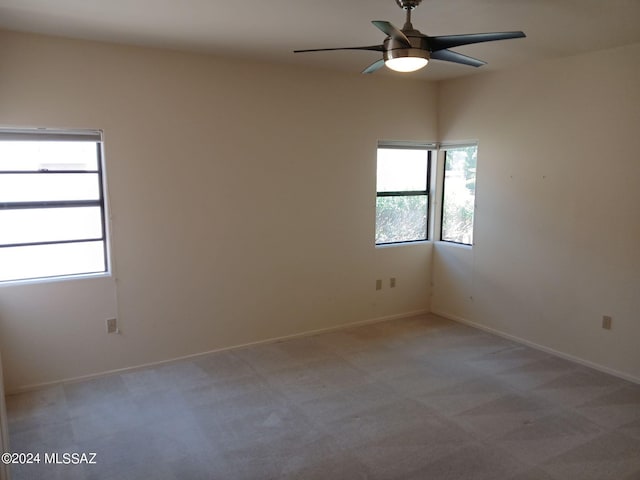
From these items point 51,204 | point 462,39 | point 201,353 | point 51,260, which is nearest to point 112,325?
point 51,260

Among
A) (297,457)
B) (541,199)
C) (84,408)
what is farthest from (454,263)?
(84,408)

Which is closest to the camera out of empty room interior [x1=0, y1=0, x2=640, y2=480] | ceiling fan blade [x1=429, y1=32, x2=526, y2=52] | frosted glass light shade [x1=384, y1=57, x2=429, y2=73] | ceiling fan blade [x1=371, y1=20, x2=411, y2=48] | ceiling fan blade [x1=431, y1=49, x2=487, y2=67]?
ceiling fan blade [x1=371, y1=20, x2=411, y2=48]

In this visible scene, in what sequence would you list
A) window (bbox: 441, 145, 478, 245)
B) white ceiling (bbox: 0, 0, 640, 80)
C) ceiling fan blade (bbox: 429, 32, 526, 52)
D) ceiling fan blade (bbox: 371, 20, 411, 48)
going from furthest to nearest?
window (bbox: 441, 145, 478, 245)
white ceiling (bbox: 0, 0, 640, 80)
ceiling fan blade (bbox: 429, 32, 526, 52)
ceiling fan blade (bbox: 371, 20, 411, 48)

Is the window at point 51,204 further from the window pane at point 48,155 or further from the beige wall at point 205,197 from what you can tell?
the beige wall at point 205,197

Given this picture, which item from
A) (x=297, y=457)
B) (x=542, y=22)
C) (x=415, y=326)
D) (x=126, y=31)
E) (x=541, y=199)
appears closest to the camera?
(x=297, y=457)

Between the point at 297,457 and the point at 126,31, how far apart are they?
2996mm

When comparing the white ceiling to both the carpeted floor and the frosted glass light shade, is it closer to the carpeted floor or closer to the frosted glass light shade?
the frosted glass light shade

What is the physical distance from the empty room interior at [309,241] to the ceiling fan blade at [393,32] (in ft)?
0.06

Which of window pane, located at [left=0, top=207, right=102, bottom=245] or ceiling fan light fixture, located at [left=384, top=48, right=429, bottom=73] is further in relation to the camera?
window pane, located at [left=0, top=207, right=102, bottom=245]

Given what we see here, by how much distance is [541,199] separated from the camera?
4.30 metres

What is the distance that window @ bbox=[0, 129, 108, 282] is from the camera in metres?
3.44

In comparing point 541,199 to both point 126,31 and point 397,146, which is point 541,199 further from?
point 126,31

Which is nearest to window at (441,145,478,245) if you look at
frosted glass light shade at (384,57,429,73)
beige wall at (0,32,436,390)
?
beige wall at (0,32,436,390)

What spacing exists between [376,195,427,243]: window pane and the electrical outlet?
2.75m
